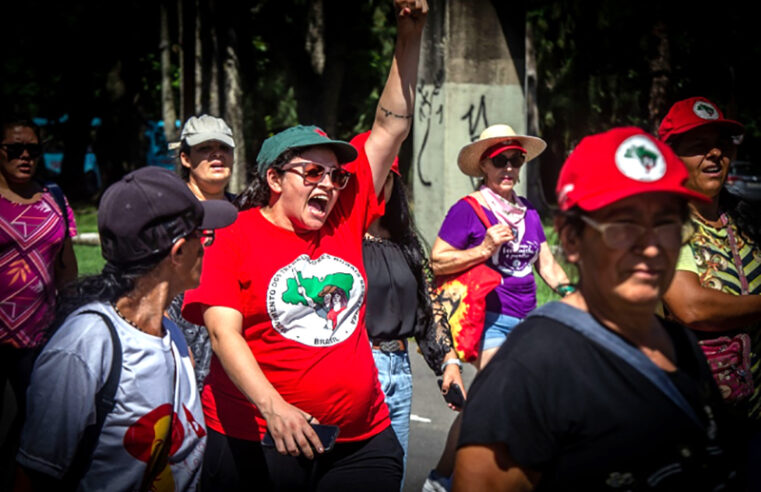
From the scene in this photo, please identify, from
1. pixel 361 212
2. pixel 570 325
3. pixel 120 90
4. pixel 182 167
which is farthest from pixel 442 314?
pixel 120 90

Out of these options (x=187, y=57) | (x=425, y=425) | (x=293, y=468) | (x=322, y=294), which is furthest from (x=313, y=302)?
(x=187, y=57)

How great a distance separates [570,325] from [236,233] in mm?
1583

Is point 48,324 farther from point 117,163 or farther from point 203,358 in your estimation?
point 117,163

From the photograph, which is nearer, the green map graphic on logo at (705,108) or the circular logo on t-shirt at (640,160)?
the circular logo on t-shirt at (640,160)

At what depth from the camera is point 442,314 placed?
14.8ft

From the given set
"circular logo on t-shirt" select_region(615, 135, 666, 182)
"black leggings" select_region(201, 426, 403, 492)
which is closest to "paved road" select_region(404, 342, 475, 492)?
"black leggings" select_region(201, 426, 403, 492)

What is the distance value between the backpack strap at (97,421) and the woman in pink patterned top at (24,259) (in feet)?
7.11

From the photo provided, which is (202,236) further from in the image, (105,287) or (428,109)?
(428,109)

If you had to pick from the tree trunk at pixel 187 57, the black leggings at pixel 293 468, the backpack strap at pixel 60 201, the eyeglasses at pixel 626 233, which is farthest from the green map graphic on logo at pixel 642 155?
the tree trunk at pixel 187 57

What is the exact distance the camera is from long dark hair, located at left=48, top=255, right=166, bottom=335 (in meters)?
2.70

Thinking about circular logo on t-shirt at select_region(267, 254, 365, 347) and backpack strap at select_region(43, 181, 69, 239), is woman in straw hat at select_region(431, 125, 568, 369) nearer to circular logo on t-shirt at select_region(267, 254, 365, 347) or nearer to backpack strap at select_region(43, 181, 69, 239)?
circular logo on t-shirt at select_region(267, 254, 365, 347)

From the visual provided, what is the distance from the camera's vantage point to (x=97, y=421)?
8.29 feet

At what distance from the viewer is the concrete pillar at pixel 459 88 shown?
29.5ft

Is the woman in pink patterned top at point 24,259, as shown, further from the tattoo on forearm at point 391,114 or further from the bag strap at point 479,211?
the bag strap at point 479,211
